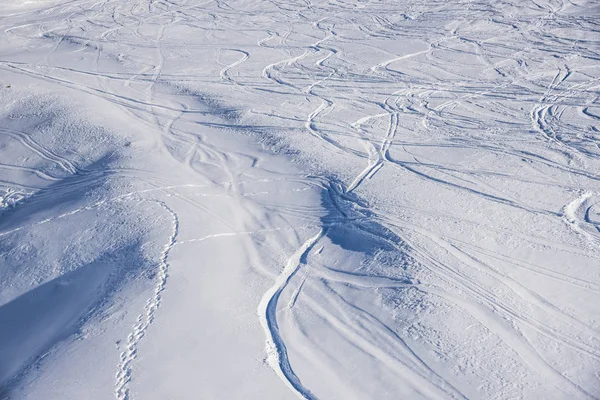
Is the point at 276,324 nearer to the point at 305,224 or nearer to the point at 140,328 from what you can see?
the point at 140,328

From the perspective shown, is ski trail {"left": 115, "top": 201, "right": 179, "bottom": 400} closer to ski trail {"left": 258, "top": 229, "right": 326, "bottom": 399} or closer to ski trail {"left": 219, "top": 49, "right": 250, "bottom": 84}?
ski trail {"left": 258, "top": 229, "right": 326, "bottom": 399}

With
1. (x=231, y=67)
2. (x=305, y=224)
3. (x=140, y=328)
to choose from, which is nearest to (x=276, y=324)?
(x=140, y=328)

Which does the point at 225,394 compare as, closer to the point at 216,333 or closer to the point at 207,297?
the point at 216,333

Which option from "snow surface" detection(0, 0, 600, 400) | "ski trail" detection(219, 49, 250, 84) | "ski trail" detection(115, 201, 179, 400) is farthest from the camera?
"ski trail" detection(219, 49, 250, 84)

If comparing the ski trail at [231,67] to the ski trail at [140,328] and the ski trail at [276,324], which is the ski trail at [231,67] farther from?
the ski trail at [276,324]

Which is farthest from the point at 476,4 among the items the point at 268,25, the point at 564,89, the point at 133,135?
the point at 133,135

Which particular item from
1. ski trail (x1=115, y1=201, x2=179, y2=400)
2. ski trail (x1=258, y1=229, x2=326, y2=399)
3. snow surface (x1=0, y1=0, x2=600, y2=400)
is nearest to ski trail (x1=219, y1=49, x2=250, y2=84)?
snow surface (x1=0, y1=0, x2=600, y2=400)
